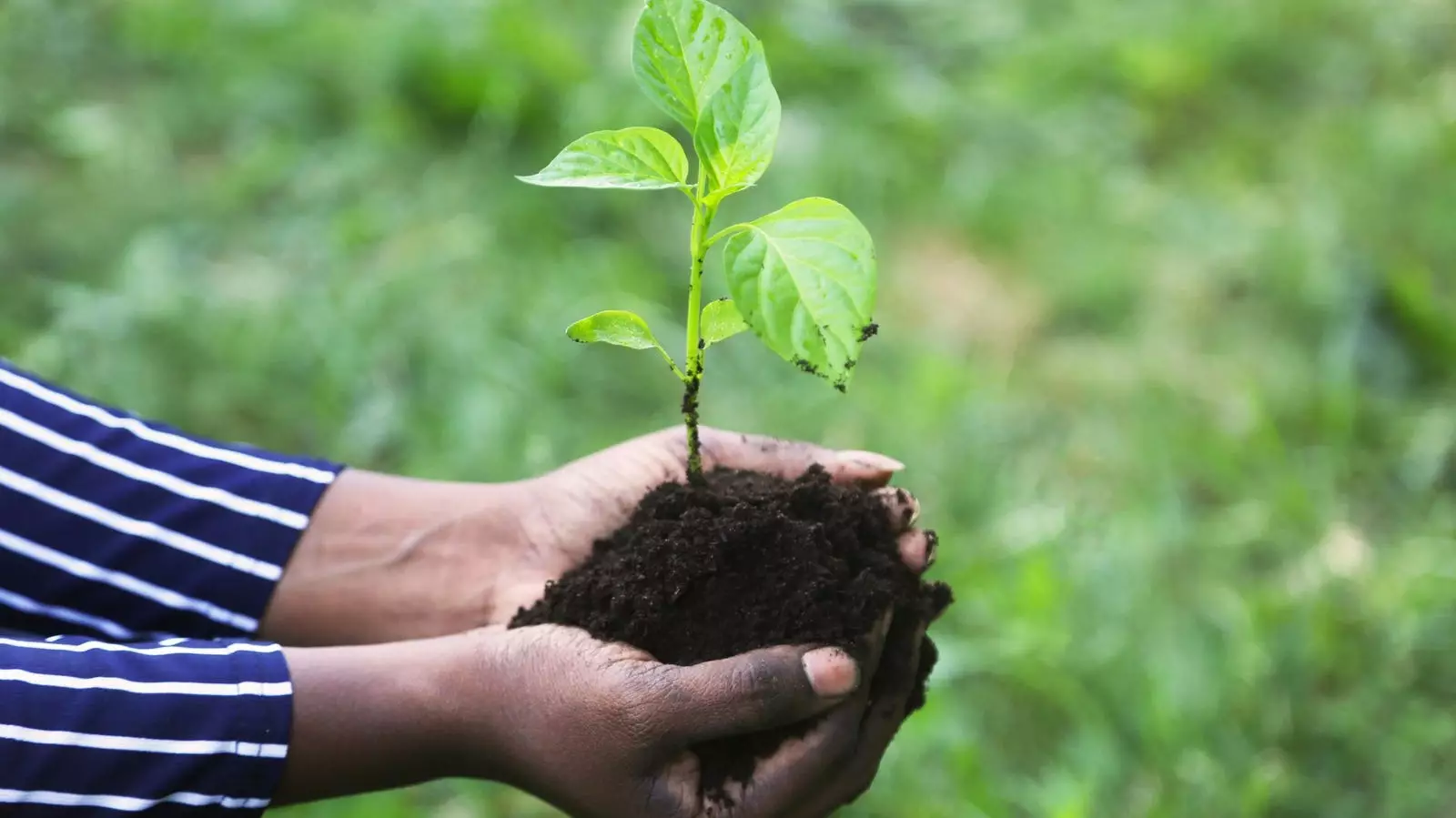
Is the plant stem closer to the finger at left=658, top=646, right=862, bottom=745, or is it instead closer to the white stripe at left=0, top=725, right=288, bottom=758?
the finger at left=658, top=646, right=862, bottom=745

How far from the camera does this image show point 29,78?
11.3ft

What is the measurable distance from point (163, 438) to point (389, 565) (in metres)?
0.34

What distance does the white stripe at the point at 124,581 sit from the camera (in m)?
1.43

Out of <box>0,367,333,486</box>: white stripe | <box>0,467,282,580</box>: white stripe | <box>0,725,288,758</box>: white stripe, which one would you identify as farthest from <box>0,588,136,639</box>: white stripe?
<box>0,725,288,758</box>: white stripe

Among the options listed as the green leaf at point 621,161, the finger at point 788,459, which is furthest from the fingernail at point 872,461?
the green leaf at point 621,161

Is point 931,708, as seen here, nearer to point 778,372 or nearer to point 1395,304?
point 778,372

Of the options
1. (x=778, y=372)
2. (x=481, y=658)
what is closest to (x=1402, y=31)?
(x=778, y=372)

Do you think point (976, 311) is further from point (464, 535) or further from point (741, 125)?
point (741, 125)

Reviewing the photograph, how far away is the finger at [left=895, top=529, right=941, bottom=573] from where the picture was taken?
136 centimetres

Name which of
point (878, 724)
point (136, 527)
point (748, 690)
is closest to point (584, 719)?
point (748, 690)

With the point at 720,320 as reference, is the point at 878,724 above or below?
below

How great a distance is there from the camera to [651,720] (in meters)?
1.20

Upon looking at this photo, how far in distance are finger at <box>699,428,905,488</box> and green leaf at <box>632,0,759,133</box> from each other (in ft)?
1.55

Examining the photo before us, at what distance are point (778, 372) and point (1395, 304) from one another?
1548 millimetres
